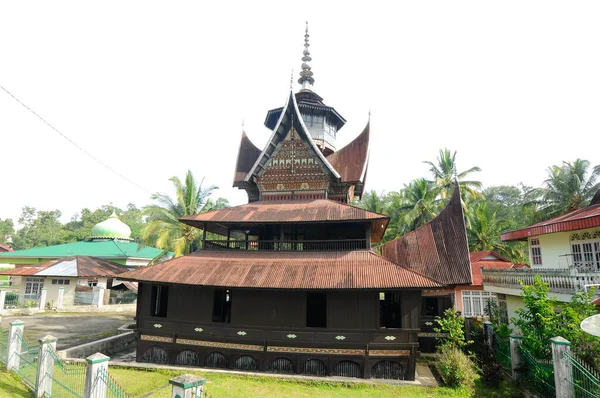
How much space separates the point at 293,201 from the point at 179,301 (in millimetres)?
6560

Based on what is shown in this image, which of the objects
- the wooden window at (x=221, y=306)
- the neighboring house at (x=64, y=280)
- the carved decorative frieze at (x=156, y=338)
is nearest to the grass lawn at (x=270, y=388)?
the carved decorative frieze at (x=156, y=338)

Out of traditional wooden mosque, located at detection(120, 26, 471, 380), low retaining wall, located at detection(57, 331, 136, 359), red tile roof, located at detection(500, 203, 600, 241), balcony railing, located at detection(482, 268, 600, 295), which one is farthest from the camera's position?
low retaining wall, located at detection(57, 331, 136, 359)

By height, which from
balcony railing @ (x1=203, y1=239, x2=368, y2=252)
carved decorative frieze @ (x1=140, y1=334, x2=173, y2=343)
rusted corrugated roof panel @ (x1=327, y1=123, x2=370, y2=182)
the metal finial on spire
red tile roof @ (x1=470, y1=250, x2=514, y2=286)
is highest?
the metal finial on spire

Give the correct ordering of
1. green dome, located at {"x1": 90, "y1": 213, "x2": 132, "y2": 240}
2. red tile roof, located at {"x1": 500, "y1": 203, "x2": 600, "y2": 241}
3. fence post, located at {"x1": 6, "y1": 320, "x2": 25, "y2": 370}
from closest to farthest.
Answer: fence post, located at {"x1": 6, "y1": 320, "x2": 25, "y2": 370} → red tile roof, located at {"x1": 500, "y1": 203, "x2": 600, "y2": 241} → green dome, located at {"x1": 90, "y1": 213, "x2": 132, "y2": 240}

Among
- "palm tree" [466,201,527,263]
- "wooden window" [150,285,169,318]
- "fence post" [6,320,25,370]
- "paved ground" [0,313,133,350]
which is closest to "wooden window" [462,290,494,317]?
"palm tree" [466,201,527,263]

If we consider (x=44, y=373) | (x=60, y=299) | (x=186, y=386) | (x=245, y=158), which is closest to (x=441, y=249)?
(x=245, y=158)

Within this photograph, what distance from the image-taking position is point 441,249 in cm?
1451

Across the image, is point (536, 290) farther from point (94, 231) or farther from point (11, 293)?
point (94, 231)

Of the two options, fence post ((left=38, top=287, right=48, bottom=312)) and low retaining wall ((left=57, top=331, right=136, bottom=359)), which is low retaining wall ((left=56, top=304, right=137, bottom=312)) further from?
low retaining wall ((left=57, top=331, right=136, bottom=359))

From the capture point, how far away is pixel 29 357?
11.1m

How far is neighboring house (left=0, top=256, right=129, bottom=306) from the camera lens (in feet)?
95.6

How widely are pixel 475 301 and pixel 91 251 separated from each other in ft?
119

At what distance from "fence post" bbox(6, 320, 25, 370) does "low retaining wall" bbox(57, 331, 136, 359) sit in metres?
1.64

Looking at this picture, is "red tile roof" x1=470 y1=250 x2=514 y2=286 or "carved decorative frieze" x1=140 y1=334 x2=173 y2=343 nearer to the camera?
"carved decorative frieze" x1=140 y1=334 x2=173 y2=343
